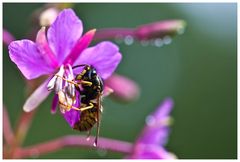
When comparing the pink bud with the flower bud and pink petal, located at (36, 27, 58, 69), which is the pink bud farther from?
pink petal, located at (36, 27, 58, 69)

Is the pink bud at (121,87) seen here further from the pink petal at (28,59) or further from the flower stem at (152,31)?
the pink petal at (28,59)

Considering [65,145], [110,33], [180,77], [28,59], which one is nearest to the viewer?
[28,59]

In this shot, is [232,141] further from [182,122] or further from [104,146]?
[104,146]

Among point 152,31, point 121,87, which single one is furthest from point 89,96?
point 121,87

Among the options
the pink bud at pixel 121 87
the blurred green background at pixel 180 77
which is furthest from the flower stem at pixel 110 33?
the blurred green background at pixel 180 77

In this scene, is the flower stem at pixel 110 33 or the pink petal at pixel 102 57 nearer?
the pink petal at pixel 102 57

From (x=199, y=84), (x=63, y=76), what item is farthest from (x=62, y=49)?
(x=199, y=84)

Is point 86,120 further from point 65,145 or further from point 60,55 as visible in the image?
point 65,145

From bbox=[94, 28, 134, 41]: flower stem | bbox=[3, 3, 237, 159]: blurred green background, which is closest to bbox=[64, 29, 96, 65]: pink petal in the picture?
bbox=[94, 28, 134, 41]: flower stem
